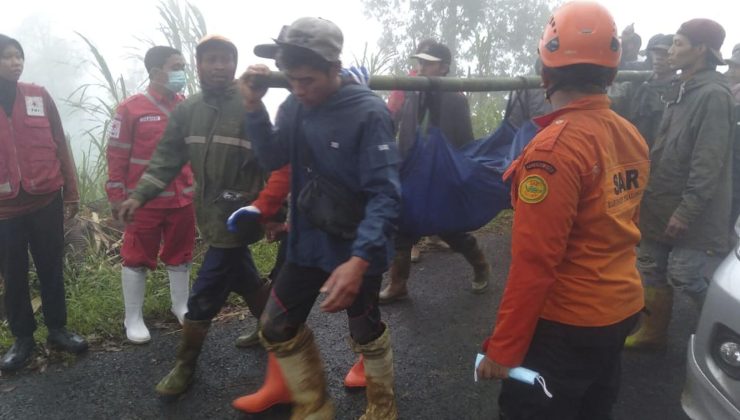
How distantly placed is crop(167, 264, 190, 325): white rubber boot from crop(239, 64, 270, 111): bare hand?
6.52 feet

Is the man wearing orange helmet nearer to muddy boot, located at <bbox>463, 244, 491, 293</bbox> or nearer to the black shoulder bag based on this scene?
the black shoulder bag

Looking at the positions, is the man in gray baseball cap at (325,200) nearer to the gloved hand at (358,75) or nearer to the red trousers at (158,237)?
the gloved hand at (358,75)

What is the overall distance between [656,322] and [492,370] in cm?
226

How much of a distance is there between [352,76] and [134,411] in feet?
6.99

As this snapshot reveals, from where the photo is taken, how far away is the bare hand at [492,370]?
1.63m

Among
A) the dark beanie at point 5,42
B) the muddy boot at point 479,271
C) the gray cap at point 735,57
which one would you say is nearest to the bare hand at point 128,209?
the dark beanie at point 5,42

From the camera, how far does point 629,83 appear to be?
14.6ft

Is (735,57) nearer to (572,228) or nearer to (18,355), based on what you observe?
(572,228)

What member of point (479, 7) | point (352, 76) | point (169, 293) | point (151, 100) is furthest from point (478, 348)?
point (479, 7)

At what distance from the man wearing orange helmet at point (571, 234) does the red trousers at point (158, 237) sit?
2760 mm

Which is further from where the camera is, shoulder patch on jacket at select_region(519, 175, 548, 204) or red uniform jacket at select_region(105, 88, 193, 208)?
red uniform jacket at select_region(105, 88, 193, 208)

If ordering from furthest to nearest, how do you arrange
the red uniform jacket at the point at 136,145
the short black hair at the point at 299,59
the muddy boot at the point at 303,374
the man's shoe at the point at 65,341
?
the red uniform jacket at the point at 136,145 < the man's shoe at the point at 65,341 < the muddy boot at the point at 303,374 < the short black hair at the point at 299,59

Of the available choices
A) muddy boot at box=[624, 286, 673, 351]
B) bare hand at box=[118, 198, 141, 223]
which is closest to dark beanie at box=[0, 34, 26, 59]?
bare hand at box=[118, 198, 141, 223]

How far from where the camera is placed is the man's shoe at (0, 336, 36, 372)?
323cm
